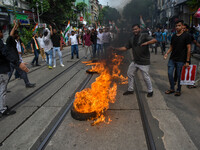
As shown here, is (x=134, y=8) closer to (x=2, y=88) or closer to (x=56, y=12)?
(x=2, y=88)

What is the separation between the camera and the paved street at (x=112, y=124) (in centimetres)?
288

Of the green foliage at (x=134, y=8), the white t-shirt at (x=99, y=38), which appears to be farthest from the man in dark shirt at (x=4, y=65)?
the white t-shirt at (x=99, y=38)

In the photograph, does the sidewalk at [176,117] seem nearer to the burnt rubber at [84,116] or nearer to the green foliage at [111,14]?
the burnt rubber at [84,116]

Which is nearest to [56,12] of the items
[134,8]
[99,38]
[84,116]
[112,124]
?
[99,38]

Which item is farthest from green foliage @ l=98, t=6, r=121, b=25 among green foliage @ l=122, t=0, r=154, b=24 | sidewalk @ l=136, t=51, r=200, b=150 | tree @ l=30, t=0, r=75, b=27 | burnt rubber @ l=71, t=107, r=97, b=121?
tree @ l=30, t=0, r=75, b=27

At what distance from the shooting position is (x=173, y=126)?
10.9 ft

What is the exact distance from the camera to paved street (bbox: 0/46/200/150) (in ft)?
9.43

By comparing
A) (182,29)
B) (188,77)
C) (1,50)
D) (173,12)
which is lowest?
(188,77)

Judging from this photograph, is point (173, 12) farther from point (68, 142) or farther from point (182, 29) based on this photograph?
point (68, 142)

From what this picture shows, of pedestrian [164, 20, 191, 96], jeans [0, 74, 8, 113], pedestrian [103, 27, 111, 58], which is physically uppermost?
pedestrian [103, 27, 111, 58]

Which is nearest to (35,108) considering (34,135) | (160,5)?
(34,135)

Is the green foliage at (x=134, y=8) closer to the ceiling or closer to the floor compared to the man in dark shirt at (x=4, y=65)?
closer to the ceiling

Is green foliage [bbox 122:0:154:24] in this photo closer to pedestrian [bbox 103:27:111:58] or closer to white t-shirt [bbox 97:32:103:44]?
pedestrian [bbox 103:27:111:58]

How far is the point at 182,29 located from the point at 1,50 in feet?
14.2
